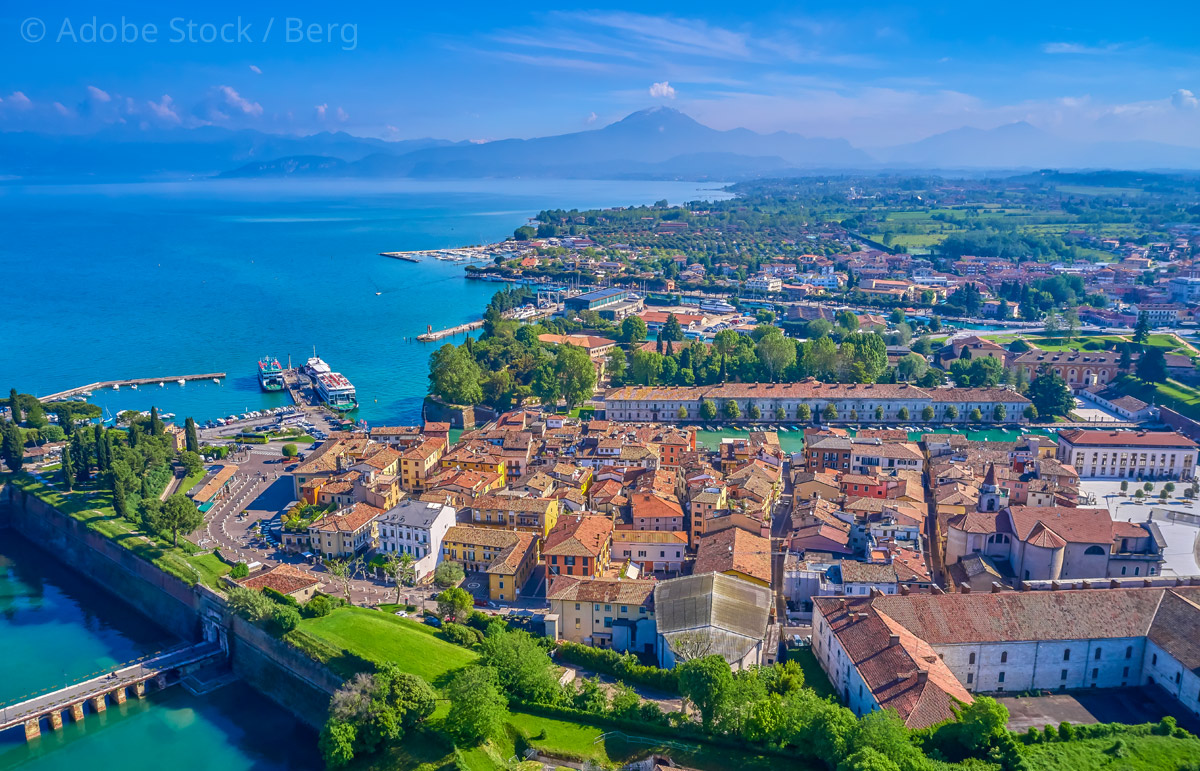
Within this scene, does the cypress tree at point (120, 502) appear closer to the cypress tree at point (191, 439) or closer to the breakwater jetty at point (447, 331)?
the cypress tree at point (191, 439)

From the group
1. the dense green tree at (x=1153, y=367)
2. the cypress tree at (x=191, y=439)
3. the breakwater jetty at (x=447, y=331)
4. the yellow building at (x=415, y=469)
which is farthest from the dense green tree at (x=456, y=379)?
the dense green tree at (x=1153, y=367)

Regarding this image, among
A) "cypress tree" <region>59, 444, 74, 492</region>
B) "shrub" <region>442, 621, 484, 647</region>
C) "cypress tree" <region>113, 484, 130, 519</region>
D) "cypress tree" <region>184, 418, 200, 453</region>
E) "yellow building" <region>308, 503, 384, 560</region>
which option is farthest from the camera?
"cypress tree" <region>184, 418, 200, 453</region>

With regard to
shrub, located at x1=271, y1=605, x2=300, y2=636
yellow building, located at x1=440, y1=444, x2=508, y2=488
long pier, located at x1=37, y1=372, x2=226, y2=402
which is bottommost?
long pier, located at x1=37, y1=372, x2=226, y2=402

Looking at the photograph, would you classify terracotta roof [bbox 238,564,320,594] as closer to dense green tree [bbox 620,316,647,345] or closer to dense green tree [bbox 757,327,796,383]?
dense green tree [bbox 757,327,796,383]

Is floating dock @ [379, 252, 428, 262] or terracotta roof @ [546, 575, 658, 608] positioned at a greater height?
floating dock @ [379, 252, 428, 262]

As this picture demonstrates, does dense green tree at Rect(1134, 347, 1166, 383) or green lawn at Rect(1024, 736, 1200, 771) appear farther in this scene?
dense green tree at Rect(1134, 347, 1166, 383)

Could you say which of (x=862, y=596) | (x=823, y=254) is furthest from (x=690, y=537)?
(x=823, y=254)

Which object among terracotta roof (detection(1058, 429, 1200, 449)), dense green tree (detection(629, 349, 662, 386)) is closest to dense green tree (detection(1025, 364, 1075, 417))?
terracotta roof (detection(1058, 429, 1200, 449))

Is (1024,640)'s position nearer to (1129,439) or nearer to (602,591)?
(602,591)

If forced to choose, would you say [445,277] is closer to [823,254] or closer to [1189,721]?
[823,254]
